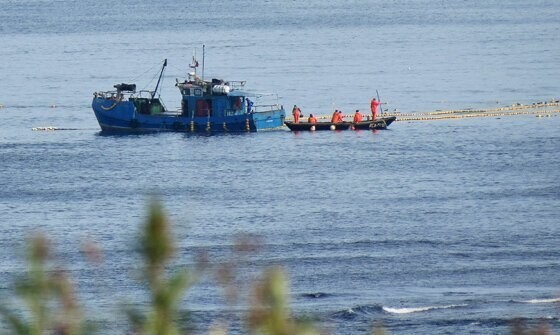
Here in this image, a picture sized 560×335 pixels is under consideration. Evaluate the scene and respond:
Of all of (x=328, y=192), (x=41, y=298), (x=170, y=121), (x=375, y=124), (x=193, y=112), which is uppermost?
(x=41, y=298)

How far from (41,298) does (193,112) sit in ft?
219

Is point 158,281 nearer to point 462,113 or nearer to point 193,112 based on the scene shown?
point 193,112

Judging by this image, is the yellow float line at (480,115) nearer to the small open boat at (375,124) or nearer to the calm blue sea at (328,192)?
the calm blue sea at (328,192)

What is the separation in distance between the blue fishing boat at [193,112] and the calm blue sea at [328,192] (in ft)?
2.67

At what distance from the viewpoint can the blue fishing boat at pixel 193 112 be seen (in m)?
69.4

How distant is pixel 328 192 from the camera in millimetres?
55281

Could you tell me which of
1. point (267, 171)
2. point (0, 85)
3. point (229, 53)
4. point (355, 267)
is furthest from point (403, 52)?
point (355, 267)

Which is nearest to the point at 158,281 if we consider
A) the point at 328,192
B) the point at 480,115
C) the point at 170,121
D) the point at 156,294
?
the point at 156,294

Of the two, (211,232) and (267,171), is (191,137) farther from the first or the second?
(211,232)

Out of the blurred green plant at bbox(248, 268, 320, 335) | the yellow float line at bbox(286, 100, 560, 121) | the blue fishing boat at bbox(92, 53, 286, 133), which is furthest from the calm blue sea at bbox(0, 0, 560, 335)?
the yellow float line at bbox(286, 100, 560, 121)

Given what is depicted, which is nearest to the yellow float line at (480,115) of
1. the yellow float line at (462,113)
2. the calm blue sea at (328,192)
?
the yellow float line at (462,113)

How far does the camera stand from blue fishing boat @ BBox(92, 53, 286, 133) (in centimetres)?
6944

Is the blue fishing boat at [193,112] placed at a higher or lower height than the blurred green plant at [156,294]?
lower

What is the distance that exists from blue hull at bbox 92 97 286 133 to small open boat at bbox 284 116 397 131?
1.15 metres
